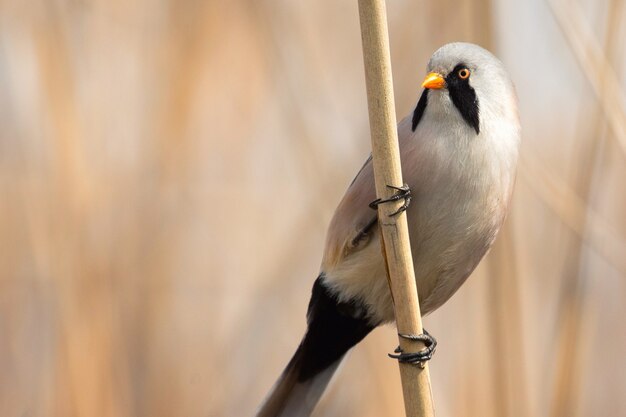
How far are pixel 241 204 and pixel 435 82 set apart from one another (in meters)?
A: 0.99

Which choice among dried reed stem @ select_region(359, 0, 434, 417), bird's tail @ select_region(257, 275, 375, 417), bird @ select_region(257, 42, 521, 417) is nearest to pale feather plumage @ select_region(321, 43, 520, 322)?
bird @ select_region(257, 42, 521, 417)

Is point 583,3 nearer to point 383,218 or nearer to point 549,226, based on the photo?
point 549,226

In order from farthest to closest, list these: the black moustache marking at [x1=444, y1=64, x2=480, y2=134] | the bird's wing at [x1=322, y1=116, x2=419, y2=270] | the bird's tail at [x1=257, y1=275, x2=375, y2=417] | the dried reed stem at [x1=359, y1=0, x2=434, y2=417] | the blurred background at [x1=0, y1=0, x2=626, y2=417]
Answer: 1. the blurred background at [x1=0, y1=0, x2=626, y2=417]
2. the bird's tail at [x1=257, y1=275, x2=375, y2=417]
3. the bird's wing at [x1=322, y1=116, x2=419, y2=270]
4. the black moustache marking at [x1=444, y1=64, x2=480, y2=134]
5. the dried reed stem at [x1=359, y1=0, x2=434, y2=417]

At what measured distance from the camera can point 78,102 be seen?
2.59m

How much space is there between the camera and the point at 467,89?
2.01 m

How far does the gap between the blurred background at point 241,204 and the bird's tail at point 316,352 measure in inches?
10.4

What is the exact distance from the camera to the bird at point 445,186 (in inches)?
78.7

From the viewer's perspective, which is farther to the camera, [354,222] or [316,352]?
[316,352]

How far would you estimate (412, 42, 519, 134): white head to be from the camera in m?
2.00

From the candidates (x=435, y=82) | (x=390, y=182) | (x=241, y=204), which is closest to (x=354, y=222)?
(x=435, y=82)

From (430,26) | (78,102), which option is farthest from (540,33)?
(78,102)

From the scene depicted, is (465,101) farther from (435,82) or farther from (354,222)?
(354,222)

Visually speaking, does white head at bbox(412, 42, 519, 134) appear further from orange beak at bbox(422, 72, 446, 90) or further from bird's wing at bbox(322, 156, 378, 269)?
bird's wing at bbox(322, 156, 378, 269)

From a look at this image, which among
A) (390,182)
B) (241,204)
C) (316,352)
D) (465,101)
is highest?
(241,204)
